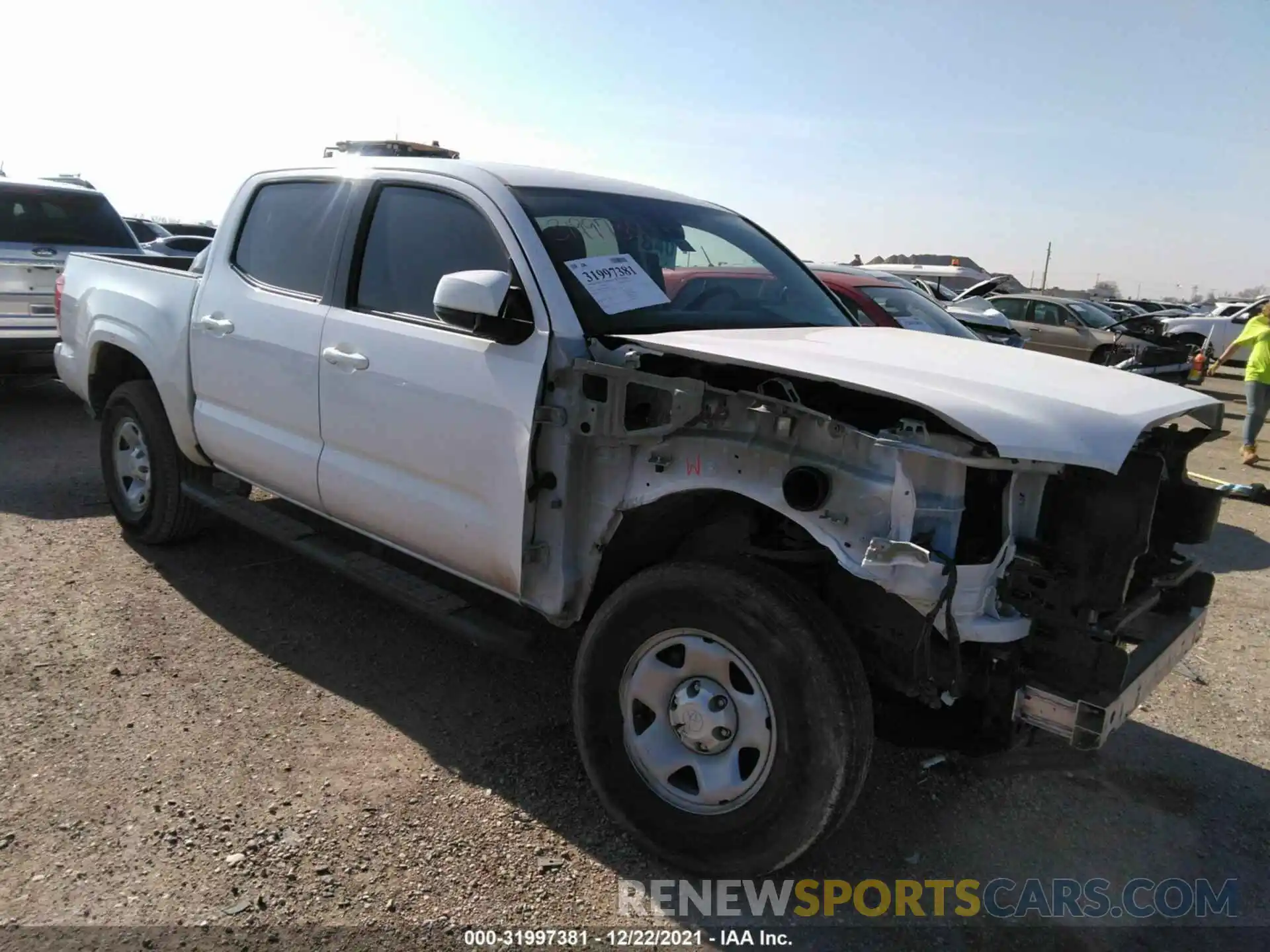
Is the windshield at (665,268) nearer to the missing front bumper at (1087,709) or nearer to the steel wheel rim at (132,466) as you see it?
the missing front bumper at (1087,709)

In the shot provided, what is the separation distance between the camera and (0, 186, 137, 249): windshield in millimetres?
8125

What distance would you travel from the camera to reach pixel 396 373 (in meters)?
3.31

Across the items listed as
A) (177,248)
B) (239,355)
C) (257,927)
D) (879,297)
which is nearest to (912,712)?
(257,927)

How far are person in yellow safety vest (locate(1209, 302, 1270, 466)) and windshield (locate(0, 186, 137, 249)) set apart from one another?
36.5ft

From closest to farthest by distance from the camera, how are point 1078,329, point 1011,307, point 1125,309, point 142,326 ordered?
point 142,326, point 1078,329, point 1011,307, point 1125,309

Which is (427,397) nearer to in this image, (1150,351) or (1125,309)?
(1150,351)

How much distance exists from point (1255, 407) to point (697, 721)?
9.09m

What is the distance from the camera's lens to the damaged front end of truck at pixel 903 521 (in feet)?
7.65

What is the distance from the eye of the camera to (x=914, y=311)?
745cm

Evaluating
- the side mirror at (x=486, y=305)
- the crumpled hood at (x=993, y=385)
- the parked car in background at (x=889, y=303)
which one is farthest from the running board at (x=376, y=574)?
the parked car in background at (x=889, y=303)

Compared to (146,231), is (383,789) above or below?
below

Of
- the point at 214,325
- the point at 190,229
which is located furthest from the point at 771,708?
the point at 190,229

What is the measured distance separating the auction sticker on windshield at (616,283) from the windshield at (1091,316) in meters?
16.6

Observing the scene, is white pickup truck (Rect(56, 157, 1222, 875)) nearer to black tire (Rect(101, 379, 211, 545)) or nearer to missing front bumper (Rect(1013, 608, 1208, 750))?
missing front bumper (Rect(1013, 608, 1208, 750))
